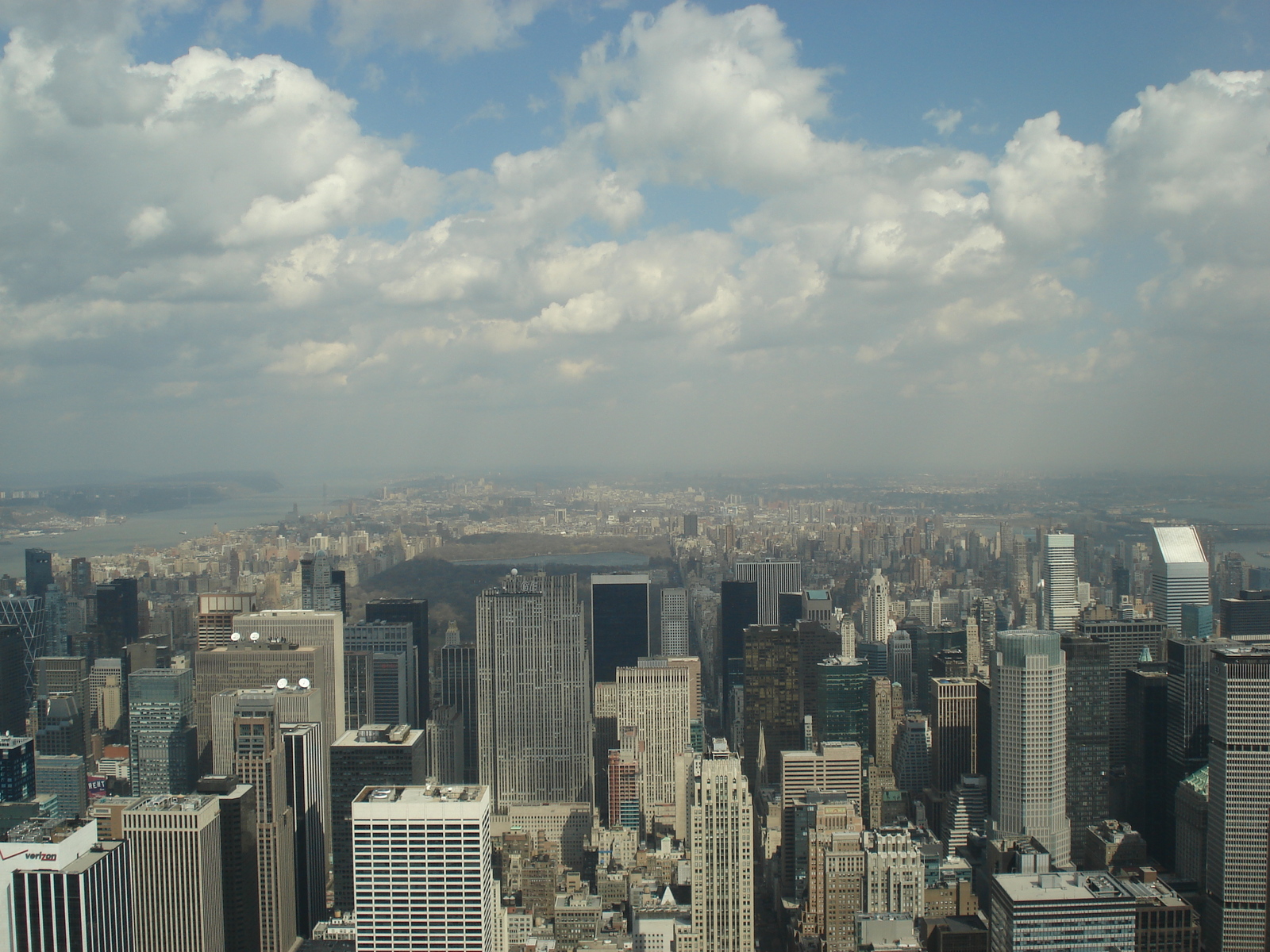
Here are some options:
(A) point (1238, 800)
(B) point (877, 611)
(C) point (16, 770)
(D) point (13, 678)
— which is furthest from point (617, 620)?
(A) point (1238, 800)

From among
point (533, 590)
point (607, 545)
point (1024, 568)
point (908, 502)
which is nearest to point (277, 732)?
point (533, 590)

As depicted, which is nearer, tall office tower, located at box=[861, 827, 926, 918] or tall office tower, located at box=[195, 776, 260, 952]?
tall office tower, located at box=[195, 776, 260, 952]

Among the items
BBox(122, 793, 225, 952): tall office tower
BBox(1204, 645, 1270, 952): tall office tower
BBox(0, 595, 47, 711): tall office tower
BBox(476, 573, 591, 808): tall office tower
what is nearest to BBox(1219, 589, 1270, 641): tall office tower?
BBox(1204, 645, 1270, 952): tall office tower

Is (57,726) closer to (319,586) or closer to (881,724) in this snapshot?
(319,586)

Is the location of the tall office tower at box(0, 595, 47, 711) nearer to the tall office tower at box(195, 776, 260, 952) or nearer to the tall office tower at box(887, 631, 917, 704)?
the tall office tower at box(195, 776, 260, 952)

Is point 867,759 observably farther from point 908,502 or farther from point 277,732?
point 277,732

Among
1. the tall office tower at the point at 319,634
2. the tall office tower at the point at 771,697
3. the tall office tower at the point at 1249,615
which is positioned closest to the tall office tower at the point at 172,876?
the tall office tower at the point at 319,634

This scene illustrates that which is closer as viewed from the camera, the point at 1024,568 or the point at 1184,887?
the point at 1184,887
